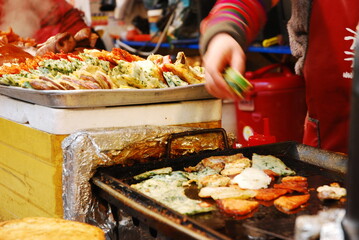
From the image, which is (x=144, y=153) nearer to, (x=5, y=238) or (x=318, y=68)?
(x=5, y=238)

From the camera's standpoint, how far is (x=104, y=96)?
65.9 inches

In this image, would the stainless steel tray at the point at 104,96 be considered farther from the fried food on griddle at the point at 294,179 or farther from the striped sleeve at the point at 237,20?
the fried food on griddle at the point at 294,179

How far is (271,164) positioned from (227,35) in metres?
0.46

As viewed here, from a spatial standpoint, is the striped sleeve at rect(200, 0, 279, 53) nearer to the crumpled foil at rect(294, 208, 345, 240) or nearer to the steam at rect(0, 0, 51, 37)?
the crumpled foil at rect(294, 208, 345, 240)

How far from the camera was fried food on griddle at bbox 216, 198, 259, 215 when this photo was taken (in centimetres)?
117

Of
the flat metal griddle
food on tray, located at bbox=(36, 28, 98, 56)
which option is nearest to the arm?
the flat metal griddle

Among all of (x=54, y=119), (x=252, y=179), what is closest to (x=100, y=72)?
(x=54, y=119)

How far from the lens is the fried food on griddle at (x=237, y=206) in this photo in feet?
3.83

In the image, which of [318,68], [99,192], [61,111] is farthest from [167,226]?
[318,68]

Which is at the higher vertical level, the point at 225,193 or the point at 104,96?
the point at 104,96

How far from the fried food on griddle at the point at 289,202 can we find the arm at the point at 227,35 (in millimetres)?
366

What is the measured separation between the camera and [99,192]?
148 cm

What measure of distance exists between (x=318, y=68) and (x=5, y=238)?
1.57 meters

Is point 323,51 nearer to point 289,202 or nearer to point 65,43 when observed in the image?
point 289,202
